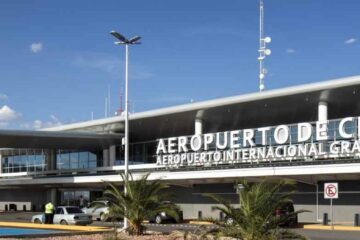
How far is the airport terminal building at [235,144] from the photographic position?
40.1 m

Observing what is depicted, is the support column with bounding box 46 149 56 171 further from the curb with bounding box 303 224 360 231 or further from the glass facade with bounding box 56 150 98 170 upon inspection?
the curb with bounding box 303 224 360 231

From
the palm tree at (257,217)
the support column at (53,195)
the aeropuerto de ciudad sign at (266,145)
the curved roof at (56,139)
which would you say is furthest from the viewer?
the support column at (53,195)

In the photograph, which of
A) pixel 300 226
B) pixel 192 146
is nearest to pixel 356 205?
pixel 300 226

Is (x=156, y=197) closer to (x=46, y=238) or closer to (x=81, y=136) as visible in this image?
(x=46, y=238)

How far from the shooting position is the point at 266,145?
148ft

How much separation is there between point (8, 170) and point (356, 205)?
56797 millimetres

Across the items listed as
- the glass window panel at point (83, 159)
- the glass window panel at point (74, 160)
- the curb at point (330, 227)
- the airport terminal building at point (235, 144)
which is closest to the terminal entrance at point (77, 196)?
the airport terminal building at point (235, 144)

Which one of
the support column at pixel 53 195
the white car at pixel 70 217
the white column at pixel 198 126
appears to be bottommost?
the support column at pixel 53 195

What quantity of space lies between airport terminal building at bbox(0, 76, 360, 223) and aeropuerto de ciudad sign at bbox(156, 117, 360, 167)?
2.8 inches

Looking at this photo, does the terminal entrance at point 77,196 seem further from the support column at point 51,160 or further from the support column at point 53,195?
the support column at point 51,160

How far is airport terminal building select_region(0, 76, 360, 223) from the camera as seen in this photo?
131 ft

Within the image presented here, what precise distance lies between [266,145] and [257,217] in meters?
28.7

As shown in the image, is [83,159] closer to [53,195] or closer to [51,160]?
[51,160]

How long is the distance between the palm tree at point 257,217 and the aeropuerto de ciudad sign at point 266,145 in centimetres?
2232
